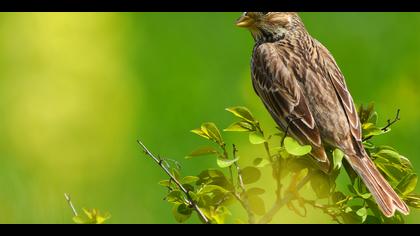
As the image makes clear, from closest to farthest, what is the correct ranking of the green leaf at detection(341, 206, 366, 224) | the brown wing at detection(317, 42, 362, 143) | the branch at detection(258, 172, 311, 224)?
the branch at detection(258, 172, 311, 224) < the green leaf at detection(341, 206, 366, 224) < the brown wing at detection(317, 42, 362, 143)

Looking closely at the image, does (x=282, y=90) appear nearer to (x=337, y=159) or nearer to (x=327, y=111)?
(x=327, y=111)

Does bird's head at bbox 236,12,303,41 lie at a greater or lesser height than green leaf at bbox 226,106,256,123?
lesser

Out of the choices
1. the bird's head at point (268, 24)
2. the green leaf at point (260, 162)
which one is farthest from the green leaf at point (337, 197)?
the bird's head at point (268, 24)

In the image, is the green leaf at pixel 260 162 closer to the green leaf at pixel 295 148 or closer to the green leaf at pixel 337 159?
the green leaf at pixel 295 148

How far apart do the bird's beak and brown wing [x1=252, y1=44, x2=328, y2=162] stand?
137 mm

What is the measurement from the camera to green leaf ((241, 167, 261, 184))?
3590mm

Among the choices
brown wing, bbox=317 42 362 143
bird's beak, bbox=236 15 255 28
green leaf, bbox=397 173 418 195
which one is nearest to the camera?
green leaf, bbox=397 173 418 195

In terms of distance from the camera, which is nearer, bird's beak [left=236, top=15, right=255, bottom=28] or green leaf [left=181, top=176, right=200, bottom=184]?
green leaf [left=181, top=176, right=200, bottom=184]

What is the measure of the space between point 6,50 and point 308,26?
2329mm

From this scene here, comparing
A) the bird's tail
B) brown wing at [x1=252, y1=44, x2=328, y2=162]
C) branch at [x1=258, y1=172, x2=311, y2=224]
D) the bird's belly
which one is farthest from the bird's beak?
branch at [x1=258, y1=172, x2=311, y2=224]

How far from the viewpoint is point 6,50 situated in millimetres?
8461

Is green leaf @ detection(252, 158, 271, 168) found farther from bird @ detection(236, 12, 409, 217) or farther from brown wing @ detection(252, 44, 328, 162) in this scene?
brown wing @ detection(252, 44, 328, 162)

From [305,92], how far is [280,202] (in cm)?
142

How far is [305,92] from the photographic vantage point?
479 centimetres
